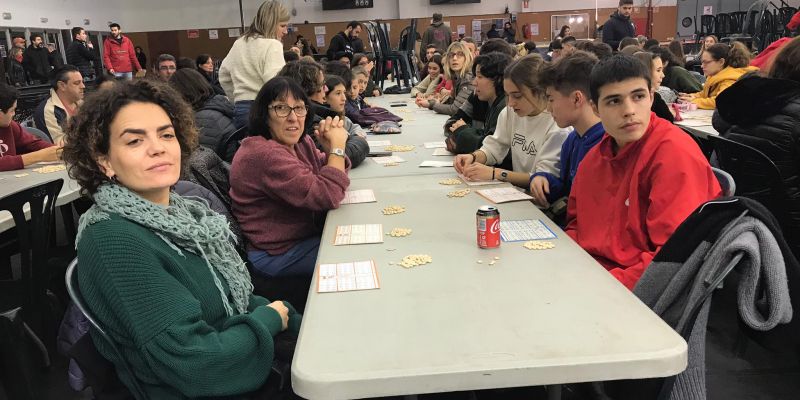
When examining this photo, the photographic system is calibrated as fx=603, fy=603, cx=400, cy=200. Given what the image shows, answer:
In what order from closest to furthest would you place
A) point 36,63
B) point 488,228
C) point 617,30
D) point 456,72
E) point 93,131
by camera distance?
1. point 93,131
2. point 488,228
3. point 456,72
4. point 617,30
5. point 36,63

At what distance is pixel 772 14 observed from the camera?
36.6 feet

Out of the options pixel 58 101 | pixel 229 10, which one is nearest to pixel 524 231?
pixel 58 101

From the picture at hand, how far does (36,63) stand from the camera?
1123 centimetres

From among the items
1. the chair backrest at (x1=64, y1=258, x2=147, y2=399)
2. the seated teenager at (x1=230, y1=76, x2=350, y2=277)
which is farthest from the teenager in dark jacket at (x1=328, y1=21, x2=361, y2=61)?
the chair backrest at (x1=64, y1=258, x2=147, y2=399)

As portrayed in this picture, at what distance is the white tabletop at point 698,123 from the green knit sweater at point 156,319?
306 centimetres

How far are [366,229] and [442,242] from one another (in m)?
0.31

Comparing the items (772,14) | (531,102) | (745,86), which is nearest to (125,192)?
(531,102)

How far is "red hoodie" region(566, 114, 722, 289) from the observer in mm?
1767

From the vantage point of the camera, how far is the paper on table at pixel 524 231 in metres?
1.86

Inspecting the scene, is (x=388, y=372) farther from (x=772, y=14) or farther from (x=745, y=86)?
(x=772, y=14)

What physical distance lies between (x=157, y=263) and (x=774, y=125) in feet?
8.61

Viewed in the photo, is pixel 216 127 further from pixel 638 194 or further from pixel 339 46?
pixel 339 46

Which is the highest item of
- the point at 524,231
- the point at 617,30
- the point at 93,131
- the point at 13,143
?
the point at 617,30

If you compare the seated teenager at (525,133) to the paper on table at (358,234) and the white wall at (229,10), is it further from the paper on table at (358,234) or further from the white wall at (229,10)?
the white wall at (229,10)
